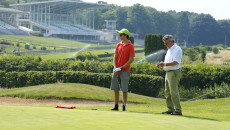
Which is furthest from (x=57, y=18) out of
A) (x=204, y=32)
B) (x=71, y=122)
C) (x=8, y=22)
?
(x=71, y=122)

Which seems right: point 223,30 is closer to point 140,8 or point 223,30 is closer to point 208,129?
point 140,8

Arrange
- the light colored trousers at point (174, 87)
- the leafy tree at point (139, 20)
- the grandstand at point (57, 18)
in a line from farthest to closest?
the leafy tree at point (139, 20)
the grandstand at point (57, 18)
the light colored trousers at point (174, 87)

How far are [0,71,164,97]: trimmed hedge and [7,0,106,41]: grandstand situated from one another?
8361 cm

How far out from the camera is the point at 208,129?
6.02 meters

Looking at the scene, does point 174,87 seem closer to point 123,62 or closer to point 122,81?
point 122,81

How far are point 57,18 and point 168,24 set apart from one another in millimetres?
65093

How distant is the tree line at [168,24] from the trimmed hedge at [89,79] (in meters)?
127

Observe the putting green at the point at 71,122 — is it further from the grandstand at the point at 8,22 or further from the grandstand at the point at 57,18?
the grandstand at the point at 57,18

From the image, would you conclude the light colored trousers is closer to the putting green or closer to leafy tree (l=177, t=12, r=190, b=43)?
the putting green

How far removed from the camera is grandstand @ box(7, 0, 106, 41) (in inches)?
4281

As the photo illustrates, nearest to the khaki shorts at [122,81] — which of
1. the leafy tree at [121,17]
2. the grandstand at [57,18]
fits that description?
the grandstand at [57,18]

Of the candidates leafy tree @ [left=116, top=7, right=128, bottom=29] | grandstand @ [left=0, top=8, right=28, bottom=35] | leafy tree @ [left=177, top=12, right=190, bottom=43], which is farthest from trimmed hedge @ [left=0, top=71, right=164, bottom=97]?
leafy tree @ [left=177, top=12, right=190, bottom=43]

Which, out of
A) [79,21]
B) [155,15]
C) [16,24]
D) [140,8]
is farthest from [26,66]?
[155,15]

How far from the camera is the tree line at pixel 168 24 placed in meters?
156
